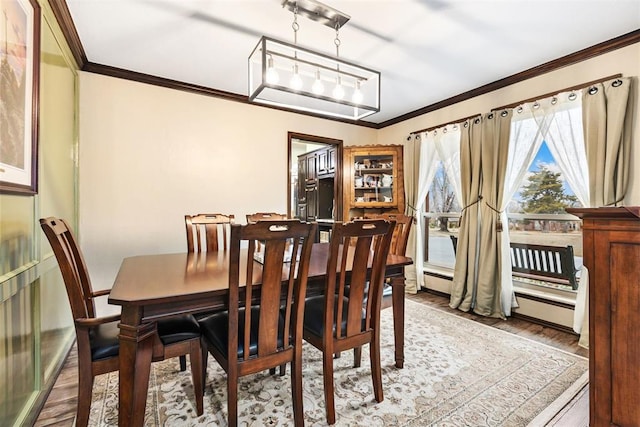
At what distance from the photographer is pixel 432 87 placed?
133 inches

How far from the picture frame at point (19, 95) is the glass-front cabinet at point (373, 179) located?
332 centimetres

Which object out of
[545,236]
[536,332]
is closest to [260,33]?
[545,236]

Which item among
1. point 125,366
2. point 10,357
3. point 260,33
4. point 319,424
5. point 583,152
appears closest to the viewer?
point 125,366

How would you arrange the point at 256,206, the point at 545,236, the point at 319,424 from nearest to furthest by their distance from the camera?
the point at 319,424
the point at 545,236
the point at 256,206

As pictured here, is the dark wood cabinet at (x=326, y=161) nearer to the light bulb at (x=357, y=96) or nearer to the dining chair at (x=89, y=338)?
the light bulb at (x=357, y=96)

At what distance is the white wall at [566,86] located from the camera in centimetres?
231

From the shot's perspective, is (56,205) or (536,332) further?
(536,332)

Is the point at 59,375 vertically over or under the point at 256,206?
under

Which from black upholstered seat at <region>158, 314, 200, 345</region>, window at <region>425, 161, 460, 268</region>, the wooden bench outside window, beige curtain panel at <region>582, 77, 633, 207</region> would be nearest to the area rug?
black upholstered seat at <region>158, 314, 200, 345</region>

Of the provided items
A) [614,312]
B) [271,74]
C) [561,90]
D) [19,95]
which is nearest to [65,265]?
[19,95]

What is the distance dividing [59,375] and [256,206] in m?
2.32

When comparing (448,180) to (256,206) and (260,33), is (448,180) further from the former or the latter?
(260,33)

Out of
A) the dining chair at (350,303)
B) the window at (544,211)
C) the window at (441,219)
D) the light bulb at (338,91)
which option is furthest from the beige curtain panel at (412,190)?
the dining chair at (350,303)

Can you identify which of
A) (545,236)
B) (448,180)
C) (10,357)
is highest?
(448,180)
